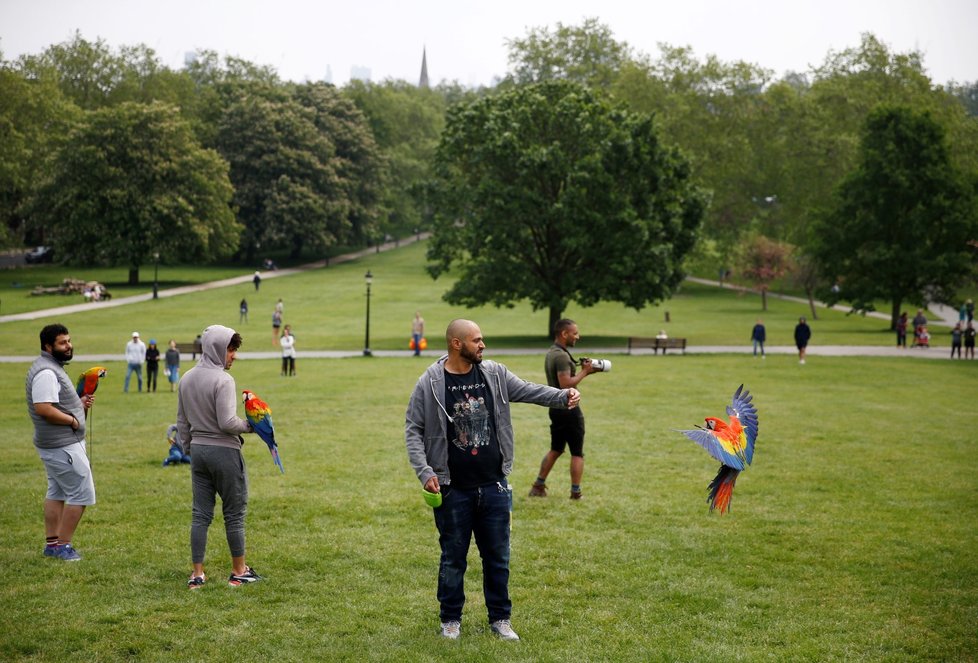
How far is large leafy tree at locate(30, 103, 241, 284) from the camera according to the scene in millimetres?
62781

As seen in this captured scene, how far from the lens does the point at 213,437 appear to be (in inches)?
307

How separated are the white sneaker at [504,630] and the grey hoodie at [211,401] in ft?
8.22

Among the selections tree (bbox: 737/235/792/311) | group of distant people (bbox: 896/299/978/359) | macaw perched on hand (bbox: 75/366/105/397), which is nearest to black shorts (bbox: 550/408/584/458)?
macaw perched on hand (bbox: 75/366/105/397)

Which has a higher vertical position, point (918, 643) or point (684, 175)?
point (684, 175)

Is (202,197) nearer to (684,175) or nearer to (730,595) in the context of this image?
(684,175)

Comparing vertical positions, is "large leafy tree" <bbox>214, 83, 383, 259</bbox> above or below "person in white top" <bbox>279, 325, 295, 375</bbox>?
above

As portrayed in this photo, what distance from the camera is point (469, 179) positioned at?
41938 millimetres

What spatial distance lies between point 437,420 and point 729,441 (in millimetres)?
2625

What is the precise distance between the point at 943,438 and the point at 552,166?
24042 millimetres

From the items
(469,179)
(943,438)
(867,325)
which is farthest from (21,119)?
(943,438)

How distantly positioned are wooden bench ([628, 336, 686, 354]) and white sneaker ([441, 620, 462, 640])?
29.9 m

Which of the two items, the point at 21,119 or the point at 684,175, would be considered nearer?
the point at 684,175

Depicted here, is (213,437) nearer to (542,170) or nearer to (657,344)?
(657,344)

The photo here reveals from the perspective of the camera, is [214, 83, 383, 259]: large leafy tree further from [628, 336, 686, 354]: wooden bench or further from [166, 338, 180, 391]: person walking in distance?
[166, 338, 180, 391]: person walking in distance
